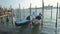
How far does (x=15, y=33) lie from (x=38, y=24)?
6.31 metres

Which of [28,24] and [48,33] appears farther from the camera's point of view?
[28,24]


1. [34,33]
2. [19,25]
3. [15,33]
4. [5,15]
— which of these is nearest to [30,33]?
[34,33]

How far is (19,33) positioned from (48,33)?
3607 millimetres

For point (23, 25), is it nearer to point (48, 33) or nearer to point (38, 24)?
point (38, 24)

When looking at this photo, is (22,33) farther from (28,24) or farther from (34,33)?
(28,24)

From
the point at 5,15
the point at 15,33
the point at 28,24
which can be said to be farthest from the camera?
the point at 5,15

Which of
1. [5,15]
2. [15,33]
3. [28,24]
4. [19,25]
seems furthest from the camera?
[5,15]

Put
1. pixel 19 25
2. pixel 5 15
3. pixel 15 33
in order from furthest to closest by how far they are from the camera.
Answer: pixel 5 15
pixel 19 25
pixel 15 33

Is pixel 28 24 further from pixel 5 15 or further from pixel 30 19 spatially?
pixel 5 15

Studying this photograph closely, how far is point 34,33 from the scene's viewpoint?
54.6 feet

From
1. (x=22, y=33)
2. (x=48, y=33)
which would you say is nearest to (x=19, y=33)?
(x=22, y=33)

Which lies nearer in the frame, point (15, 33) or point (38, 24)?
point (15, 33)

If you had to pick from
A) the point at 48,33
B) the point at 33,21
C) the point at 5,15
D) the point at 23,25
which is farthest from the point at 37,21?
the point at 5,15

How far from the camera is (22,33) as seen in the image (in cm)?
1658
